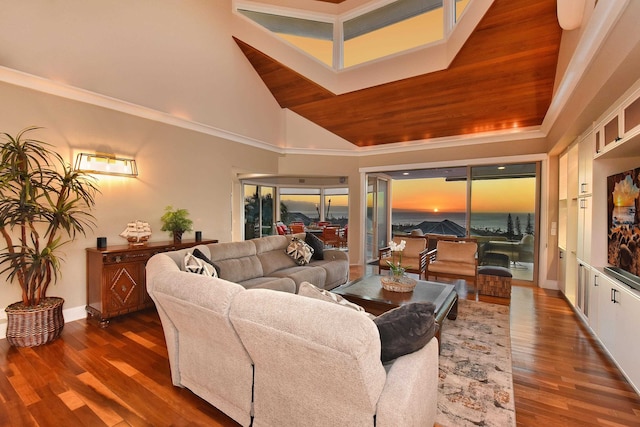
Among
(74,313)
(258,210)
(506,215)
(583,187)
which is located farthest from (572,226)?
(258,210)

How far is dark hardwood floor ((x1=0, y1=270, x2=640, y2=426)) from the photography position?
6.06 ft

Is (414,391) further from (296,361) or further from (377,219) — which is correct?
(377,219)

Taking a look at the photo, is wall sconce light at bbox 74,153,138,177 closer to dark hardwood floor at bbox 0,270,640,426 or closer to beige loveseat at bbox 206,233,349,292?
beige loveseat at bbox 206,233,349,292

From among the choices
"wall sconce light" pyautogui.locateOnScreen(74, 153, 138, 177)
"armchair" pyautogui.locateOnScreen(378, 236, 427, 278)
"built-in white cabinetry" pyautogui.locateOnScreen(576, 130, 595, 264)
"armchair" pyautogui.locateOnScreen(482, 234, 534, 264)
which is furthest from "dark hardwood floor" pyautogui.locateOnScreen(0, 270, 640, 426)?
"armchair" pyautogui.locateOnScreen(482, 234, 534, 264)

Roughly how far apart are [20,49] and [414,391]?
15.4 ft

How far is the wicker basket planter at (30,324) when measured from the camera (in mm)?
2717

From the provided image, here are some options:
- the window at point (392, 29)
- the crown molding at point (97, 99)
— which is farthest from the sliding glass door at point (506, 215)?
the crown molding at point (97, 99)

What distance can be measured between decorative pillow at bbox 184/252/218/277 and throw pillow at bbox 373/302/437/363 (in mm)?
1927

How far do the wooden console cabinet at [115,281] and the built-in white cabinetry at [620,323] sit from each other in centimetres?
484

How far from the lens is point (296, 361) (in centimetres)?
131

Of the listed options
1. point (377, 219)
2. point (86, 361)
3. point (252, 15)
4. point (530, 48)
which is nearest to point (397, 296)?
point (86, 361)

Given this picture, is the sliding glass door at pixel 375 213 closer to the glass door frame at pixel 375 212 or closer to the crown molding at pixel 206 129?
the glass door frame at pixel 375 212

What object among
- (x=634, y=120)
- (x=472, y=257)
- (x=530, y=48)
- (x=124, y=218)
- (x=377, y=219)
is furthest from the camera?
(x=377, y=219)

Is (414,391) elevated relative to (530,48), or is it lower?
lower
